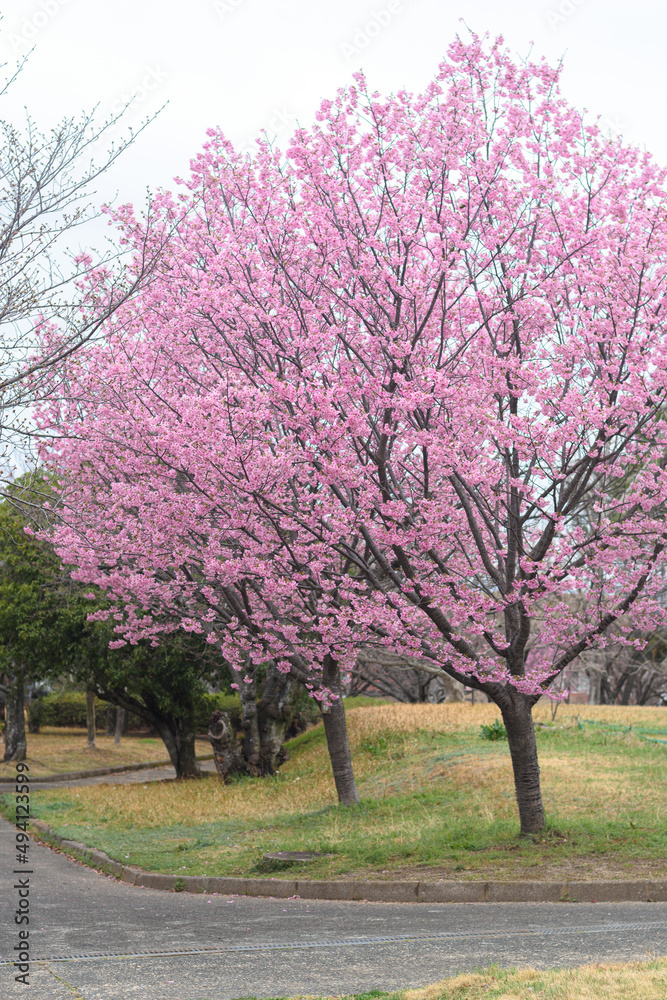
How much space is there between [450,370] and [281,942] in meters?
6.23

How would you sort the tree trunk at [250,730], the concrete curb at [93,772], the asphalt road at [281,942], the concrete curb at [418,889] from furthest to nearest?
the concrete curb at [93,772] → the tree trunk at [250,730] → the concrete curb at [418,889] → the asphalt road at [281,942]

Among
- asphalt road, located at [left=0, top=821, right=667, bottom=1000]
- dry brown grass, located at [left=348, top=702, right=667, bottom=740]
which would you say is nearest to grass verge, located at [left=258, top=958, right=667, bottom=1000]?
asphalt road, located at [left=0, top=821, right=667, bottom=1000]

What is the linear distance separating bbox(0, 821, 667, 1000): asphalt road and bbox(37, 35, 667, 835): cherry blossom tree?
10.1 ft

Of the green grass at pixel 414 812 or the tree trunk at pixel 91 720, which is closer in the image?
the green grass at pixel 414 812

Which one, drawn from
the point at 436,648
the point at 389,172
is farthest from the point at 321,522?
the point at 389,172

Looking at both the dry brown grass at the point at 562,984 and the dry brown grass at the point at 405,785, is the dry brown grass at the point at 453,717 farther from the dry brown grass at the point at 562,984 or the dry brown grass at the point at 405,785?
the dry brown grass at the point at 562,984

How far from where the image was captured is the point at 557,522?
10.7 metres

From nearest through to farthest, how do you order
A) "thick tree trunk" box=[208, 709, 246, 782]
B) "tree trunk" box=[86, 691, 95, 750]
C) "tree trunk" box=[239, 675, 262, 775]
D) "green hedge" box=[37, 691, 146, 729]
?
"tree trunk" box=[239, 675, 262, 775], "thick tree trunk" box=[208, 709, 246, 782], "tree trunk" box=[86, 691, 95, 750], "green hedge" box=[37, 691, 146, 729]

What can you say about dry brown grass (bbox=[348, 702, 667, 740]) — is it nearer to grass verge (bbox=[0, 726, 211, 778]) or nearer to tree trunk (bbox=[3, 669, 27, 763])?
grass verge (bbox=[0, 726, 211, 778])

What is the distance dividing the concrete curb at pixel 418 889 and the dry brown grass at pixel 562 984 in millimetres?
3474

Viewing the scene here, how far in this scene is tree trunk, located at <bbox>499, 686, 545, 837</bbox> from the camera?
11.7 metres

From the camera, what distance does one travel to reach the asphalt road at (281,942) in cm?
633

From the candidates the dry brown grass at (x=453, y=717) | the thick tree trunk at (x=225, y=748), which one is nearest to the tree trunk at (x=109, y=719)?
the dry brown grass at (x=453, y=717)

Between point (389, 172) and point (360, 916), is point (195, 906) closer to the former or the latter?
point (360, 916)
